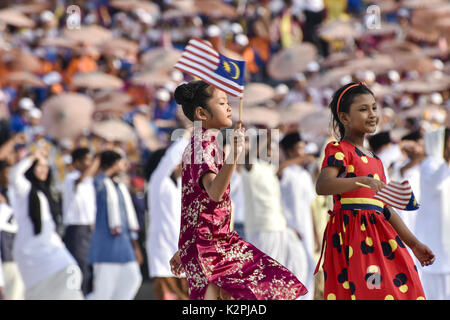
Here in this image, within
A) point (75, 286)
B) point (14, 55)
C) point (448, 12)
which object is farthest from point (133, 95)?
point (75, 286)

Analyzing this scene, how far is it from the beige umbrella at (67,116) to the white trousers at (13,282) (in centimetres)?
502

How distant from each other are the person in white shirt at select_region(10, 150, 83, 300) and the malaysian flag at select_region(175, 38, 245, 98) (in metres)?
3.85

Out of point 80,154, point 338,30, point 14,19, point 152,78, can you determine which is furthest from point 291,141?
point 14,19

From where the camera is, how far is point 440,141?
26.8ft

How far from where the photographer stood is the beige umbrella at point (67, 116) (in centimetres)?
1357

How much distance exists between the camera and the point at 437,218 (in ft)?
26.8

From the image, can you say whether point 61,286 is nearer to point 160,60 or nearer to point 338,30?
point 160,60

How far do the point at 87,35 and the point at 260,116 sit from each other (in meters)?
3.97

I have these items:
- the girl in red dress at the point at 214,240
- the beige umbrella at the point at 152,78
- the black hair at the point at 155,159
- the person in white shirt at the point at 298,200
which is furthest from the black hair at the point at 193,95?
the beige umbrella at the point at 152,78

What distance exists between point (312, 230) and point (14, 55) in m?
7.90

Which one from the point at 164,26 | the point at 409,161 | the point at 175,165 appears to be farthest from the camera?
the point at 164,26

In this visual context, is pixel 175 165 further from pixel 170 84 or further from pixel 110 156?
pixel 170 84

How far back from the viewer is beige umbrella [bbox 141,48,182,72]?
15422 millimetres

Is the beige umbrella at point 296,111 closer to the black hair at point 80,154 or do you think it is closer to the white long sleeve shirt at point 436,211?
the black hair at point 80,154
